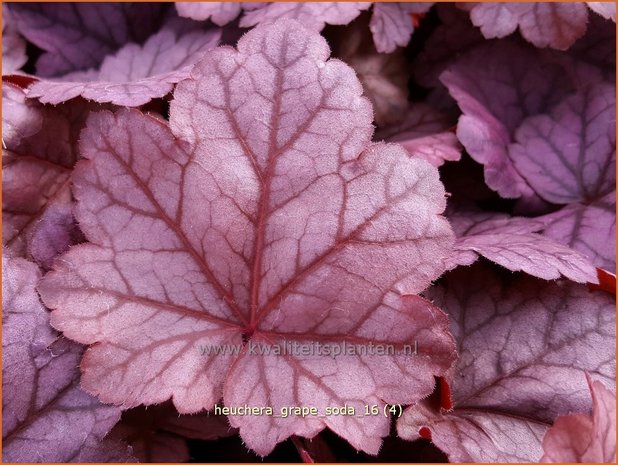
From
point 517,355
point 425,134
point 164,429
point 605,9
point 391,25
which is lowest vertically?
point 164,429

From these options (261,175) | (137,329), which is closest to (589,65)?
(261,175)

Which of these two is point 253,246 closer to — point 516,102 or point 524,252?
point 524,252

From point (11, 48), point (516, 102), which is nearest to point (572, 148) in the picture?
point (516, 102)

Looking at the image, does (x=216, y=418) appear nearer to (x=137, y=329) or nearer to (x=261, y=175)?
(x=137, y=329)

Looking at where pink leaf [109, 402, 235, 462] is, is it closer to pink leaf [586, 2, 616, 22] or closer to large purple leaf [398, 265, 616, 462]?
large purple leaf [398, 265, 616, 462]

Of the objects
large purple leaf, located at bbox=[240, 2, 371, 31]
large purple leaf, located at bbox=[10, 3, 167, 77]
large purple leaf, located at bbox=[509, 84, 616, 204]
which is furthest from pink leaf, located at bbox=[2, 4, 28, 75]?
large purple leaf, located at bbox=[509, 84, 616, 204]

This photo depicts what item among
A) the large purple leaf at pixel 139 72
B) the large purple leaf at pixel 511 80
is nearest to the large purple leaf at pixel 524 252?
the large purple leaf at pixel 511 80
